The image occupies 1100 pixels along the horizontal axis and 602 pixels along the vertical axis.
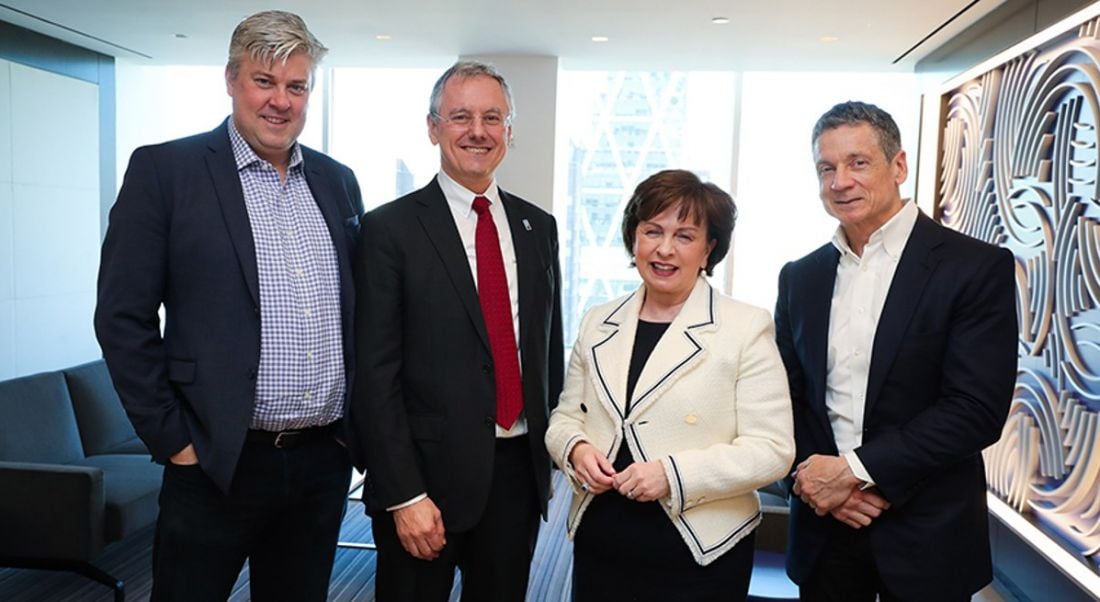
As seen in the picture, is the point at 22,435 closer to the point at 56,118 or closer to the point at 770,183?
the point at 56,118

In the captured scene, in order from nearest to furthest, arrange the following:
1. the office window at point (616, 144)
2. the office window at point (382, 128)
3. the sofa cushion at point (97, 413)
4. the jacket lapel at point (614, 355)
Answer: the jacket lapel at point (614, 355) < the sofa cushion at point (97, 413) < the office window at point (616, 144) < the office window at point (382, 128)

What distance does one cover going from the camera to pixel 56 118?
5805 mm

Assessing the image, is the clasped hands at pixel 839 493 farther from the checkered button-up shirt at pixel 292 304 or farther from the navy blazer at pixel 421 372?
the checkered button-up shirt at pixel 292 304

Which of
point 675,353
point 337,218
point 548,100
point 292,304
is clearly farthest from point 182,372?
point 548,100

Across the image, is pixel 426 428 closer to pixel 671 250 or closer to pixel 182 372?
pixel 182 372

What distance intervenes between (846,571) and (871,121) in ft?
3.43

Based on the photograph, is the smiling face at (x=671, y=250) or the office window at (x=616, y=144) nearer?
the smiling face at (x=671, y=250)

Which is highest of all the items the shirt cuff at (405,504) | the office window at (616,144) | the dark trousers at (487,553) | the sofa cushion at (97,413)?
the office window at (616,144)

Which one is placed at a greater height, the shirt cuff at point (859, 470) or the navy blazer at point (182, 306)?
the navy blazer at point (182, 306)

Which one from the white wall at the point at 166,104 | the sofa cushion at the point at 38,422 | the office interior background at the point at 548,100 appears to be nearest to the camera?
the sofa cushion at the point at 38,422

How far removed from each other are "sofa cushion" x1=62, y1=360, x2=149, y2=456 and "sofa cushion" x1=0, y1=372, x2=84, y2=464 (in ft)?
0.20

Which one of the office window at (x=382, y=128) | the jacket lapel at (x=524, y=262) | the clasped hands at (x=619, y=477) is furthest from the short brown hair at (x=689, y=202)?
the office window at (x=382, y=128)

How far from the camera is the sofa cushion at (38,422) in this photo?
3762 millimetres

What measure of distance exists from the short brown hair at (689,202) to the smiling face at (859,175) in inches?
9.3
